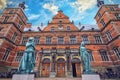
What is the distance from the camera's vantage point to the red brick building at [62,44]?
1614 centimetres

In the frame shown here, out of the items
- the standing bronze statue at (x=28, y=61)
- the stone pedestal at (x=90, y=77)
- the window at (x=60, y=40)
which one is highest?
the window at (x=60, y=40)

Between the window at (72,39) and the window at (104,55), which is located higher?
the window at (72,39)

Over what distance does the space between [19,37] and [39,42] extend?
4.30m

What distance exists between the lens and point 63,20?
22.4m

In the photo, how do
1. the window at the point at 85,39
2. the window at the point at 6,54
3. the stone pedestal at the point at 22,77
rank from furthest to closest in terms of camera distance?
1. the window at the point at 85,39
2. the window at the point at 6,54
3. the stone pedestal at the point at 22,77

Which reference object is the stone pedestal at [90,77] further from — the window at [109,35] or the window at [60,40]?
the window at [109,35]

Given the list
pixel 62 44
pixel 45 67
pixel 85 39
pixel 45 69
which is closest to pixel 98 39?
pixel 85 39

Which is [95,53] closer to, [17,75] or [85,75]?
[85,75]

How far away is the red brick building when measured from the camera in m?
16.1

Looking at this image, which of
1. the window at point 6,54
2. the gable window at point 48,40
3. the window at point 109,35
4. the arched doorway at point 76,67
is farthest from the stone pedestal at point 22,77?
the window at point 109,35

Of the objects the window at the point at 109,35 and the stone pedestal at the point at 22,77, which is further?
the window at the point at 109,35

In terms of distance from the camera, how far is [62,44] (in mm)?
18547

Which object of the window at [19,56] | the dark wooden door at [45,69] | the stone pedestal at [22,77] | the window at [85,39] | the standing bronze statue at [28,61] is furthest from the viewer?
the window at [85,39]

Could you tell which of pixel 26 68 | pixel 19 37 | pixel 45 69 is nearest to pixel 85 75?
pixel 26 68
